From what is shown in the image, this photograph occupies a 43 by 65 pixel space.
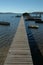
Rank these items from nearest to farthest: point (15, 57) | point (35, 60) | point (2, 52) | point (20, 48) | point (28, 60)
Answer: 1. point (28, 60)
2. point (15, 57)
3. point (20, 48)
4. point (35, 60)
5. point (2, 52)

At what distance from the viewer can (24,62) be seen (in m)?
11.3

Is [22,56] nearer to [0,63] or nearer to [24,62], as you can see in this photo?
[24,62]

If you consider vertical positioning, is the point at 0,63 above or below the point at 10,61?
below

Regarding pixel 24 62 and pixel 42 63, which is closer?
pixel 24 62

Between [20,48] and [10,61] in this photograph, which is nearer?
[10,61]

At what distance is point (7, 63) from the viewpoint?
1089cm

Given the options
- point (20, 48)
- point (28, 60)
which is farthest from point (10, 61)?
point (20, 48)

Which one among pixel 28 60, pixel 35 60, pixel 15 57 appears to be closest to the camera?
pixel 28 60

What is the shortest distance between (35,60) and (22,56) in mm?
4659

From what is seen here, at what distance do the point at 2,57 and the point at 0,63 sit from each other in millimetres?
1886

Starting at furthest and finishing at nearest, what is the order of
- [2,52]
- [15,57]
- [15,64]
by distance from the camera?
[2,52], [15,57], [15,64]

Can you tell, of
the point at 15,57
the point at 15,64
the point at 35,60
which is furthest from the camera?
the point at 35,60

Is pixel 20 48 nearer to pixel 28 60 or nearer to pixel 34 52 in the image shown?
pixel 28 60

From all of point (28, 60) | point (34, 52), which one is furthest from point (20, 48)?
point (34, 52)
